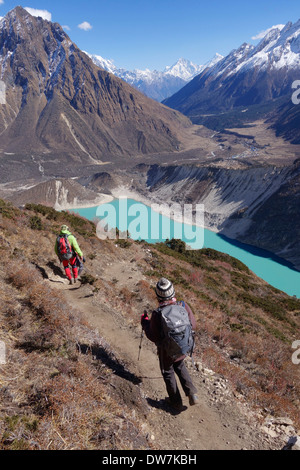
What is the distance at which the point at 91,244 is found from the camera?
14578mm

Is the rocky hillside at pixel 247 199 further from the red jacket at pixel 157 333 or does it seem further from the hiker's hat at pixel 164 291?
the hiker's hat at pixel 164 291

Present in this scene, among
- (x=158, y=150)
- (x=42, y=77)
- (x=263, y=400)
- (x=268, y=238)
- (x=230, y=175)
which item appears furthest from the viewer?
(x=42, y=77)

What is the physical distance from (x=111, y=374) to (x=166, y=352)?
1.18m

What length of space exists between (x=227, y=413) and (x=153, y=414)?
1397mm

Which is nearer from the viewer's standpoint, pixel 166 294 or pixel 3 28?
pixel 166 294

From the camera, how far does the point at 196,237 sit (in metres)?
54.7

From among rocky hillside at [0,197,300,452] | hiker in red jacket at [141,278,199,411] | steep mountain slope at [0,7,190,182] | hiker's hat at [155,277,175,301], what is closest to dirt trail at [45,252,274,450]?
rocky hillside at [0,197,300,452]

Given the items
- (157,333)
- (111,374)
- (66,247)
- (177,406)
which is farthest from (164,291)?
(66,247)

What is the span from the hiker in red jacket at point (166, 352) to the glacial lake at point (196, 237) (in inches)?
1364

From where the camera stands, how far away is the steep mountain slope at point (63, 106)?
135625 mm

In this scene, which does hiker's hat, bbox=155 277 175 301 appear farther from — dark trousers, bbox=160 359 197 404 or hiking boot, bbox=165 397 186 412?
hiking boot, bbox=165 397 186 412

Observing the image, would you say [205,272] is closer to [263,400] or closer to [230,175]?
[263,400]

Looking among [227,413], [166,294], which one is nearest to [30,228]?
[166,294]

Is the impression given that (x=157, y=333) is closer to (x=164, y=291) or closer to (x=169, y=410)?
(x=164, y=291)
